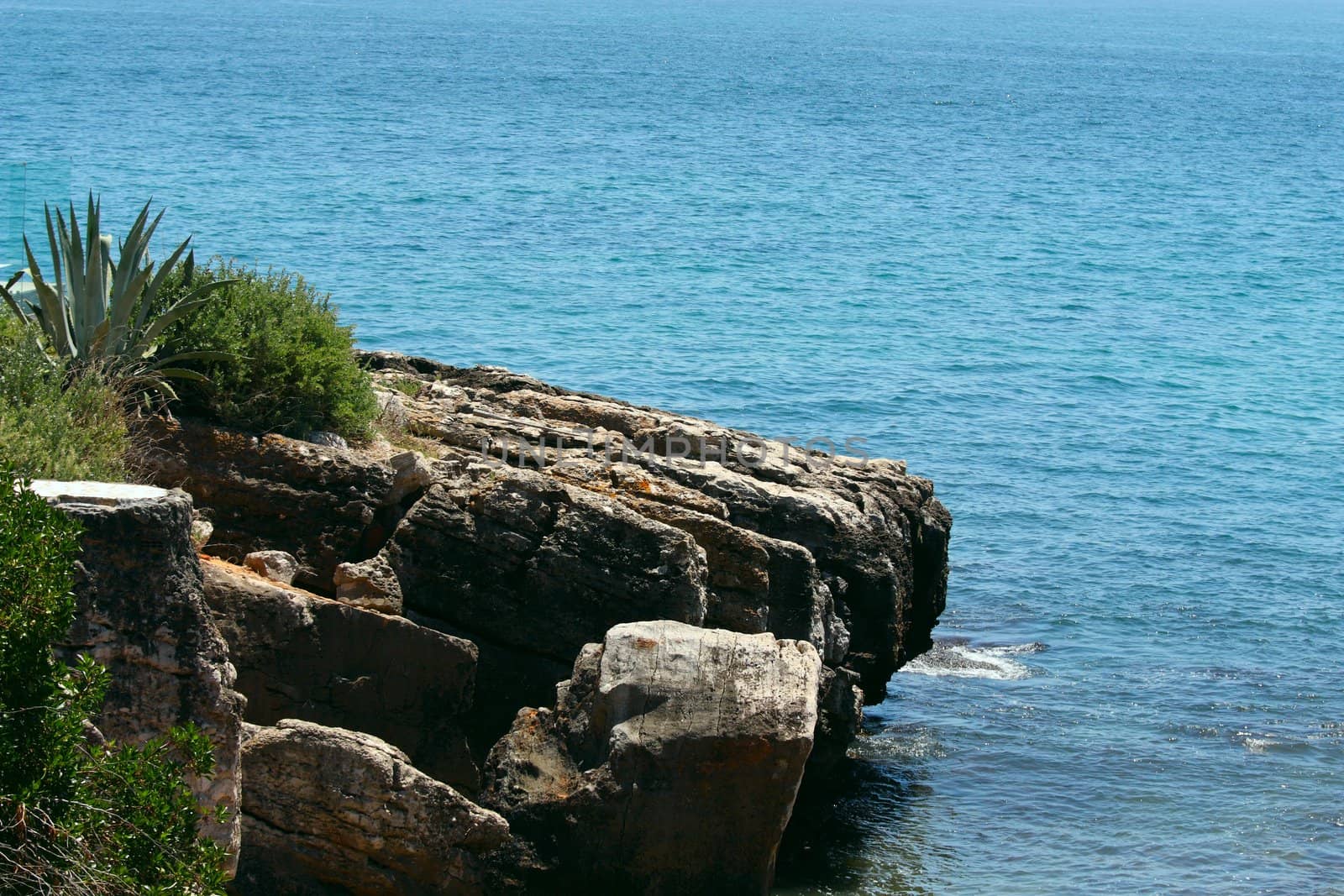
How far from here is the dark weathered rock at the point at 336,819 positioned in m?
9.12

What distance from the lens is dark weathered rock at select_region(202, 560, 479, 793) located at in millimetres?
9953

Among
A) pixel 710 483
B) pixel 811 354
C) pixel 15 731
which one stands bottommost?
pixel 811 354

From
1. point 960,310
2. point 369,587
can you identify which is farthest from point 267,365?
point 960,310

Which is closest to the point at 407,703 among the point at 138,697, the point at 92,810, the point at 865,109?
the point at 138,697

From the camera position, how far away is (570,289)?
38656mm

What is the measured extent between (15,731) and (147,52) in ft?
282

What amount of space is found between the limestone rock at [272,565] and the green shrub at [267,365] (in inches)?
56.6

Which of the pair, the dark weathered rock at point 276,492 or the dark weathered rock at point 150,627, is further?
the dark weathered rock at point 276,492

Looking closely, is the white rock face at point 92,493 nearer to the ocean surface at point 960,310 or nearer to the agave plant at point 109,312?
the agave plant at point 109,312

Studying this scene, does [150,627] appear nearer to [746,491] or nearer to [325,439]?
[325,439]

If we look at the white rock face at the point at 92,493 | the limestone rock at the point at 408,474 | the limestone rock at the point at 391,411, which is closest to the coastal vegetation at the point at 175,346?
the limestone rock at the point at 391,411

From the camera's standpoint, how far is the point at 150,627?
7.14m

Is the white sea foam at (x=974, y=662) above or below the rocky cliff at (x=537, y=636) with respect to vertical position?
below

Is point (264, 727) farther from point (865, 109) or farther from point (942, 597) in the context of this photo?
point (865, 109)
